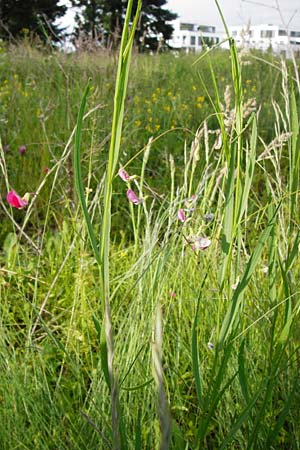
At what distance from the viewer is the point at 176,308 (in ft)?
4.44

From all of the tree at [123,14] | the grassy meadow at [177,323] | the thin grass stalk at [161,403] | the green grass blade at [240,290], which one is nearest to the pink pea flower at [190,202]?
the grassy meadow at [177,323]

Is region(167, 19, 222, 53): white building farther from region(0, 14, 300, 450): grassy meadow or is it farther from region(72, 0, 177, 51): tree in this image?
region(72, 0, 177, 51): tree

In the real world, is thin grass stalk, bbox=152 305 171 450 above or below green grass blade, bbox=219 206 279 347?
above

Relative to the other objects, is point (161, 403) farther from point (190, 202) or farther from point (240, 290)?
point (190, 202)

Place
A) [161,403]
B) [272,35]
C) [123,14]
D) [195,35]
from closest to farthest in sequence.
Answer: [161,403]
[272,35]
[195,35]
[123,14]

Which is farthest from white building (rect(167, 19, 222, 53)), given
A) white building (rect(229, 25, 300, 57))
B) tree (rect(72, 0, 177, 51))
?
tree (rect(72, 0, 177, 51))

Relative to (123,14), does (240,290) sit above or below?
below

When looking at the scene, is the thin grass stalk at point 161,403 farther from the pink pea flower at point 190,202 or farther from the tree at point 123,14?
the tree at point 123,14

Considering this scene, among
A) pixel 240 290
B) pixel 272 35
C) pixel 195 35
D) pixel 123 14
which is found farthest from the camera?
pixel 123 14

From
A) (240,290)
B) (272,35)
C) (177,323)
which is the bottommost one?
(177,323)

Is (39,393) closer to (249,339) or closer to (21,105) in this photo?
(249,339)

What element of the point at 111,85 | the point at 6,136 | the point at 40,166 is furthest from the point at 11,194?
the point at 111,85

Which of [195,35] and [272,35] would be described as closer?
[272,35]

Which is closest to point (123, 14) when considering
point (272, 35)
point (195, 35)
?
point (195, 35)
